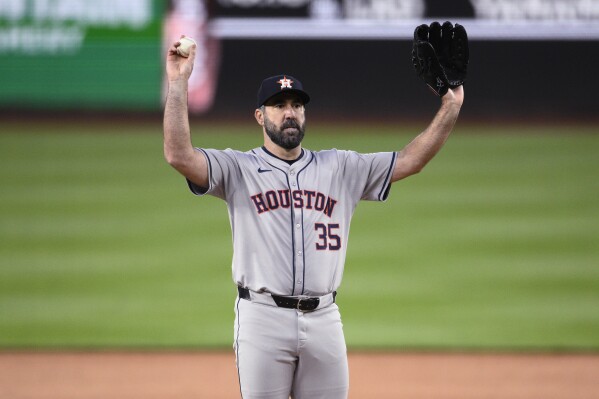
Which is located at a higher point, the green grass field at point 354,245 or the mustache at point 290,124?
the mustache at point 290,124

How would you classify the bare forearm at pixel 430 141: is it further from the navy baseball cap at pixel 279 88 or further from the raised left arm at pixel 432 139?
the navy baseball cap at pixel 279 88

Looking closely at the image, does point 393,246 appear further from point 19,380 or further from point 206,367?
point 19,380

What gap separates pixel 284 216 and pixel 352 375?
10.3 ft

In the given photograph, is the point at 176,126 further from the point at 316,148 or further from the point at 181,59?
the point at 316,148

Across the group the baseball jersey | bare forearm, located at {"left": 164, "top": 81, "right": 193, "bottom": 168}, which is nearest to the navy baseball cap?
the baseball jersey

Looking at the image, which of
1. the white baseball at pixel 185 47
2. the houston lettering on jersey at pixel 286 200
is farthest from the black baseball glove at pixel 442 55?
the white baseball at pixel 185 47

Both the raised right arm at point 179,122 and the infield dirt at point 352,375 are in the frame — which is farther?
the infield dirt at point 352,375

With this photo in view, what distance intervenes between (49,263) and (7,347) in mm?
1185

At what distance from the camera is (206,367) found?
20.6ft

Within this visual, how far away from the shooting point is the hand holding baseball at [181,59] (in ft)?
9.88

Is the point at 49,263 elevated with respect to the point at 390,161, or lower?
lower

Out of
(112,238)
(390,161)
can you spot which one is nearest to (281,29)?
(112,238)

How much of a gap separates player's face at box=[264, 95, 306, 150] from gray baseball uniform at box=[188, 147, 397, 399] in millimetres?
111

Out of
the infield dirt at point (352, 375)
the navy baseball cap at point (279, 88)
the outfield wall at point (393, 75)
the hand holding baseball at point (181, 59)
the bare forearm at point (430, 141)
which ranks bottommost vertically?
the infield dirt at point (352, 375)
